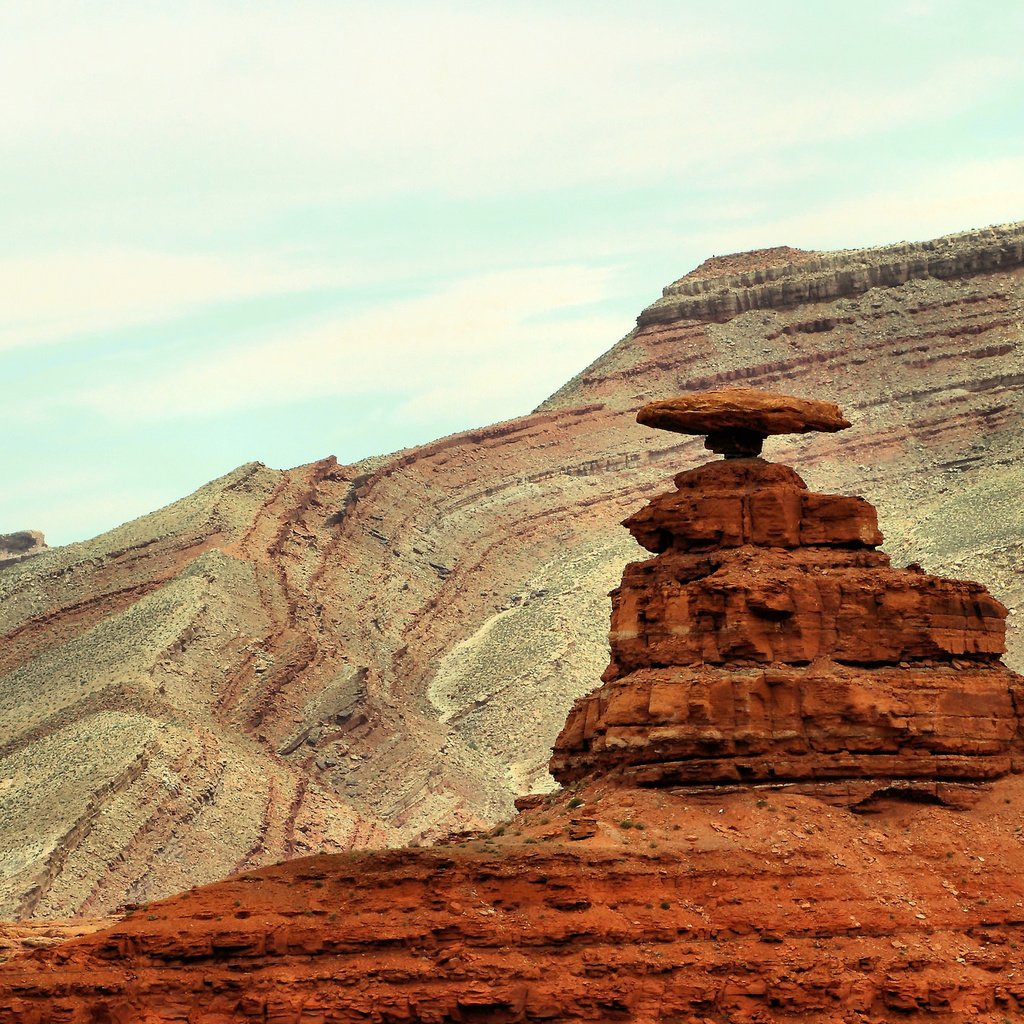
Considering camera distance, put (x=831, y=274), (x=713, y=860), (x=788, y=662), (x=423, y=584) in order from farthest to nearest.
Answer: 1. (x=831, y=274)
2. (x=423, y=584)
3. (x=788, y=662)
4. (x=713, y=860)

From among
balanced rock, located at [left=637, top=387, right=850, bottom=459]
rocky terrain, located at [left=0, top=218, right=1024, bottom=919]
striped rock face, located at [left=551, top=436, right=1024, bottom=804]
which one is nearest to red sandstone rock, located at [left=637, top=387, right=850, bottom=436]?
balanced rock, located at [left=637, top=387, right=850, bottom=459]

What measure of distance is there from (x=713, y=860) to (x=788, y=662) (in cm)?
733

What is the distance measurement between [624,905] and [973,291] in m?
121

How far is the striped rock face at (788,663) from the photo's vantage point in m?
69.6

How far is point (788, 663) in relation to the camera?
2788 inches

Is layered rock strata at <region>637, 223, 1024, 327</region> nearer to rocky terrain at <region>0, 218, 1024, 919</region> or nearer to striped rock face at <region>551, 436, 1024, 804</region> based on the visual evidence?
rocky terrain at <region>0, 218, 1024, 919</region>

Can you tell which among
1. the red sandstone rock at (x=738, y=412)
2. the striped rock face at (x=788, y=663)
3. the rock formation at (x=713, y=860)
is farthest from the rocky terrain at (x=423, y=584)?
the rock formation at (x=713, y=860)

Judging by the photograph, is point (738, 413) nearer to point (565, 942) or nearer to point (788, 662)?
point (788, 662)

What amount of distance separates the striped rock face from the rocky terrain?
4902 centimetres

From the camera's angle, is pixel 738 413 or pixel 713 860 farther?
pixel 738 413

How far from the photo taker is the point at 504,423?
182 metres

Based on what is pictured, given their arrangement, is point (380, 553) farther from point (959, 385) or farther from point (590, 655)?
point (959, 385)

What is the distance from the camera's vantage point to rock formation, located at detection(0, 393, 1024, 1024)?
200ft

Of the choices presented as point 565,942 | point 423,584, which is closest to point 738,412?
point 565,942
